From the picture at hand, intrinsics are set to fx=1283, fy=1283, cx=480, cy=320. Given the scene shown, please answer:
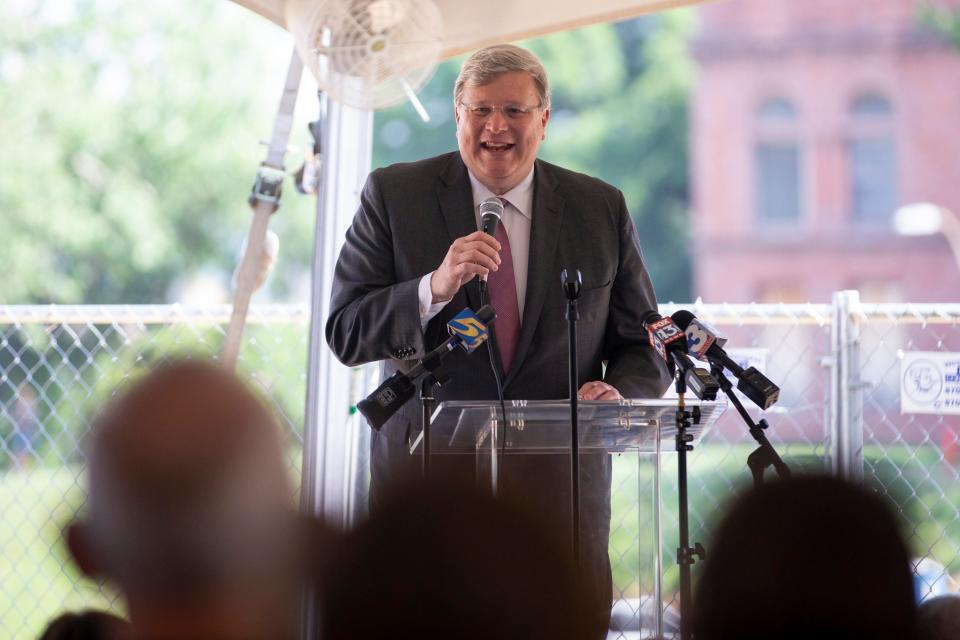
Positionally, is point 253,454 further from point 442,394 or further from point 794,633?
point 442,394

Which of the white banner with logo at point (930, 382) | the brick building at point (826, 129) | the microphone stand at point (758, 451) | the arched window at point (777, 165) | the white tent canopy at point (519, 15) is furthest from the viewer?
the arched window at point (777, 165)

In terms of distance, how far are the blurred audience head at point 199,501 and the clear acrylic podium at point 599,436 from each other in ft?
5.37

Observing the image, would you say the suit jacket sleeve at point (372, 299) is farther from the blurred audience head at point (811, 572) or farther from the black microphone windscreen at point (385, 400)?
the blurred audience head at point (811, 572)

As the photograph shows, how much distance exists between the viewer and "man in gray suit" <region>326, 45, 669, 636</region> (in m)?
3.20

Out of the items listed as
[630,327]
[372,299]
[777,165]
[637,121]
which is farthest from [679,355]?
[777,165]

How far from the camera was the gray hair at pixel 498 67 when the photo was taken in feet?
10.9

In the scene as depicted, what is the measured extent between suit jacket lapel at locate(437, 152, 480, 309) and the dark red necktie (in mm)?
148

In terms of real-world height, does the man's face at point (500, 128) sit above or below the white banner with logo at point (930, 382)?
above

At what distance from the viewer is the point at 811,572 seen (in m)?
1.10

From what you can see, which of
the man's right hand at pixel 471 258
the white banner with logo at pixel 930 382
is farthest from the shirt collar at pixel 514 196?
the white banner with logo at pixel 930 382

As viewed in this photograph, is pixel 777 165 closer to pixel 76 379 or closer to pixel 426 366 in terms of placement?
pixel 76 379

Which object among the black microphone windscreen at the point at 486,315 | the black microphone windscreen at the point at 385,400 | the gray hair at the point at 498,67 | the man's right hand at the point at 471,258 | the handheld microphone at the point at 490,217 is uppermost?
the gray hair at the point at 498,67

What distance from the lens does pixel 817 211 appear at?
28.4 m

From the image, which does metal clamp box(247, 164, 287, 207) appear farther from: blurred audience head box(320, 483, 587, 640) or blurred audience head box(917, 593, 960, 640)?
blurred audience head box(320, 483, 587, 640)
